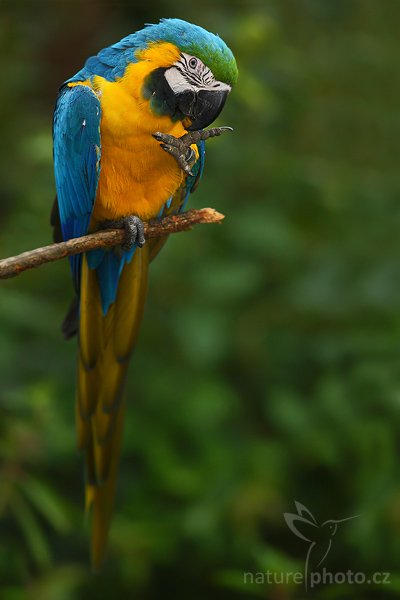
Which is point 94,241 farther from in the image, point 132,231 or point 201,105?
point 201,105

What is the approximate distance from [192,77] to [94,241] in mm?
327

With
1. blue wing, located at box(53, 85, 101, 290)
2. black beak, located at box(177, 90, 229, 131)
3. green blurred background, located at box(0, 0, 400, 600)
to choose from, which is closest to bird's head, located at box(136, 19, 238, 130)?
black beak, located at box(177, 90, 229, 131)

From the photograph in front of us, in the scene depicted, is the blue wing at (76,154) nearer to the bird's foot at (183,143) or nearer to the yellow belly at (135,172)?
the yellow belly at (135,172)

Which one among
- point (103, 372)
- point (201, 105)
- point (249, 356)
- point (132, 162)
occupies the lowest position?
point (249, 356)

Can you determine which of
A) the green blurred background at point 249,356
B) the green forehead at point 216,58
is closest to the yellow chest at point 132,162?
the green forehead at point 216,58

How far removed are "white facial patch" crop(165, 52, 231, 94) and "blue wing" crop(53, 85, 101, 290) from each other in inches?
5.9

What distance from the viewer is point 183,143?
1.29 metres

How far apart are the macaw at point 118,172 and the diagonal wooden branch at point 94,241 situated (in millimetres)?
41

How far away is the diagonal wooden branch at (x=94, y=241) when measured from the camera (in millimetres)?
1210

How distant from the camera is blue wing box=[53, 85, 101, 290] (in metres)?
1.36

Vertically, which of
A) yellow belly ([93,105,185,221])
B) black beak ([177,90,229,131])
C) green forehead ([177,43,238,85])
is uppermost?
green forehead ([177,43,238,85])

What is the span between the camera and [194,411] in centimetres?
190

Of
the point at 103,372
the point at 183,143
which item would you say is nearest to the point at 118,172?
the point at 183,143

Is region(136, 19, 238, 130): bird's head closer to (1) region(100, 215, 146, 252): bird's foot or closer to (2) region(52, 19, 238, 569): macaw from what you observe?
(2) region(52, 19, 238, 569): macaw
